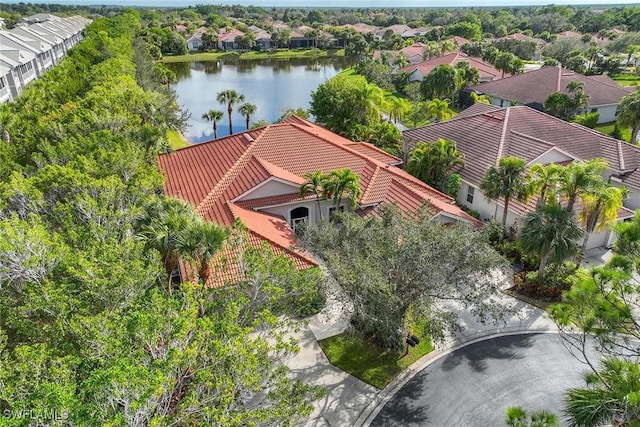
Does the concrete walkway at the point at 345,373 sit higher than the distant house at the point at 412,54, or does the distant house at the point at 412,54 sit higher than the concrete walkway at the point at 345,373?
the distant house at the point at 412,54

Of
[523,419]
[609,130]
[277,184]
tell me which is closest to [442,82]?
[609,130]

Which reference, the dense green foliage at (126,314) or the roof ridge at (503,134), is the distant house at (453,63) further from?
the dense green foliage at (126,314)

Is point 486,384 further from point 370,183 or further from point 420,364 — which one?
point 370,183

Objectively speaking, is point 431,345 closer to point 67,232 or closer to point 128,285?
point 128,285

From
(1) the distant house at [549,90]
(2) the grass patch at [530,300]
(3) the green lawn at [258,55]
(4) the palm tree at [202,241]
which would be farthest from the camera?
(3) the green lawn at [258,55]

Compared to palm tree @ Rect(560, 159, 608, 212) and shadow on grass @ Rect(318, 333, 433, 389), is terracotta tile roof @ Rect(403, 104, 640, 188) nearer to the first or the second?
palm tree @ Rect(560, 159, 608, 212)

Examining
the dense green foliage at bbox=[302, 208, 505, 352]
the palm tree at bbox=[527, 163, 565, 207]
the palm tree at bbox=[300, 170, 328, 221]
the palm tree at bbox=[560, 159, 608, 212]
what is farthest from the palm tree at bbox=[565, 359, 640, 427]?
the palm tree at bbox=[300, 170, 328, 221]

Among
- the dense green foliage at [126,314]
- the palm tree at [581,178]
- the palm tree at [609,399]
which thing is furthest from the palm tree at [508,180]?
the palm tree at [609,399]
